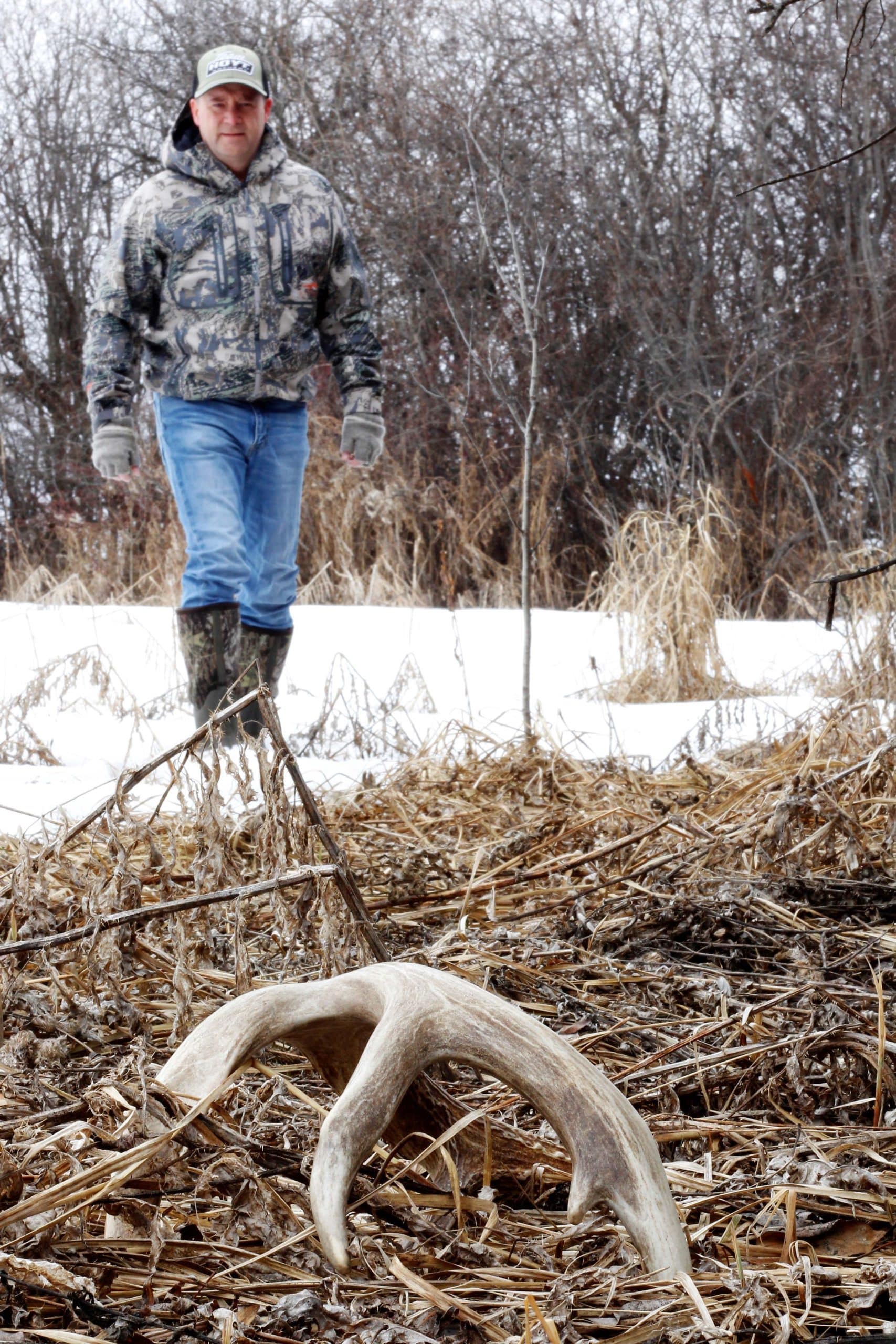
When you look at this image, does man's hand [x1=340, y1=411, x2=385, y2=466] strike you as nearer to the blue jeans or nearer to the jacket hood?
the blue jeans

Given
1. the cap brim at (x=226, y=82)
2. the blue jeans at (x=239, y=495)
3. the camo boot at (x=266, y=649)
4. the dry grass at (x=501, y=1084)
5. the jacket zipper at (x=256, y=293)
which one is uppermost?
the cap brim at (x=226, y=82)

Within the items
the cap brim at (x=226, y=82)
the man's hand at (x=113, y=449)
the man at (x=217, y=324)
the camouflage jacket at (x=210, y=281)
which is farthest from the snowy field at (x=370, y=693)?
the cap brim at (x=226, y=82)

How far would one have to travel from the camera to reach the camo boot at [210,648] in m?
4.63

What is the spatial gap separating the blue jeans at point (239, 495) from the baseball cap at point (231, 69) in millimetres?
1039

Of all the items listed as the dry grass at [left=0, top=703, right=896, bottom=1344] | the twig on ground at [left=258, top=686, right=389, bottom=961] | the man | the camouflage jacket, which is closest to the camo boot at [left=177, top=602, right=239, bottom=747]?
the man

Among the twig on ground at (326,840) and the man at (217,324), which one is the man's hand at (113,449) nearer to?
the man at (217,324)

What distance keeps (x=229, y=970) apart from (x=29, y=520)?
10.9m

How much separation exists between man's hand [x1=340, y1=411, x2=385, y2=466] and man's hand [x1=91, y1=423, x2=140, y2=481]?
766 millimetres

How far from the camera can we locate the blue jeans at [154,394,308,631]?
4.61 m

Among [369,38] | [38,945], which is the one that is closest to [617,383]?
[369,38]

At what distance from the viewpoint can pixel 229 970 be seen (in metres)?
2.25

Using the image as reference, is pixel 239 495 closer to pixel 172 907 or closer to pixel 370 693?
pixel 370 693

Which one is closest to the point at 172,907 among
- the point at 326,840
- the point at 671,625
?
the point at 326,840

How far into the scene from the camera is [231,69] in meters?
4.50
